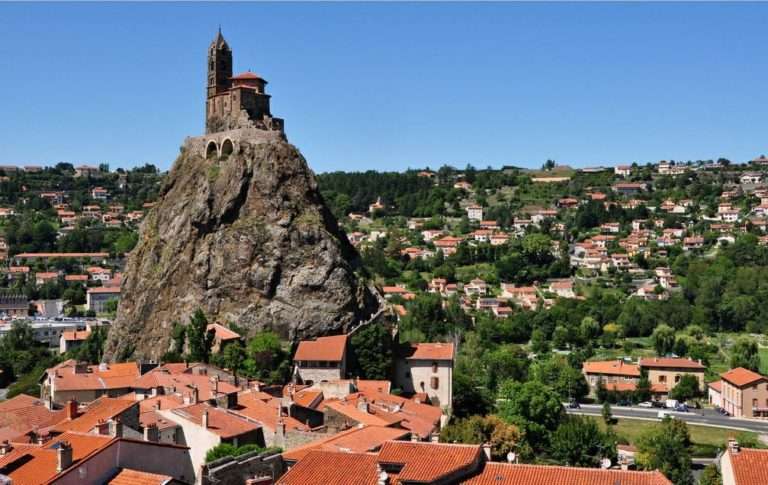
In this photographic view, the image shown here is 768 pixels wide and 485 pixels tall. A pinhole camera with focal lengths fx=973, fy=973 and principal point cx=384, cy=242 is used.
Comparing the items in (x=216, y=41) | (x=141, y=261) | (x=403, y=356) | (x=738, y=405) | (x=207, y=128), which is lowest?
(x=738, y=405)

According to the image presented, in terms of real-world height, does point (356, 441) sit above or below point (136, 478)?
below

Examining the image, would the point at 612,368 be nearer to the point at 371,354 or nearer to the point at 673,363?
the point at 673,363

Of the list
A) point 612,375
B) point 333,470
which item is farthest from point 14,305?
point 333,470

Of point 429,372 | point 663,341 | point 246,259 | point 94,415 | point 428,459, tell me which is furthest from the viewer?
point 663,341

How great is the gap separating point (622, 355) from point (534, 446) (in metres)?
55.8

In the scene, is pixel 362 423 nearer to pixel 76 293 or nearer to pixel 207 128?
pixel 207 128

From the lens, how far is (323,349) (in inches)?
2502

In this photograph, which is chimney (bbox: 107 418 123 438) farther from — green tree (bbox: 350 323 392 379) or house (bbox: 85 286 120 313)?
house (bbox: 85 286 120 313)

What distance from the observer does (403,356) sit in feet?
214

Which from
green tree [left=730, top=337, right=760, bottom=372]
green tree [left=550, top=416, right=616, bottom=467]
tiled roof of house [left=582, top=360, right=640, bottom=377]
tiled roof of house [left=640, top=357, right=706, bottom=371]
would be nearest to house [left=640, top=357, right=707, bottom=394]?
tiled roof of house [left=640, top=357, right=706, bottom=371]

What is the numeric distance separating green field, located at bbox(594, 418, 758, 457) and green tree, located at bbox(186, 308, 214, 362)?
91.5ft

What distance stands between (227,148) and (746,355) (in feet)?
184

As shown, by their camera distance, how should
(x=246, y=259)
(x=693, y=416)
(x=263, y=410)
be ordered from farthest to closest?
(x=693, y=416), (x=246, y=259), (x=263, y=410)

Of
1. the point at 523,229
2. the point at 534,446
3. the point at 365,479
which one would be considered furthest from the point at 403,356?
the point at 523,229
